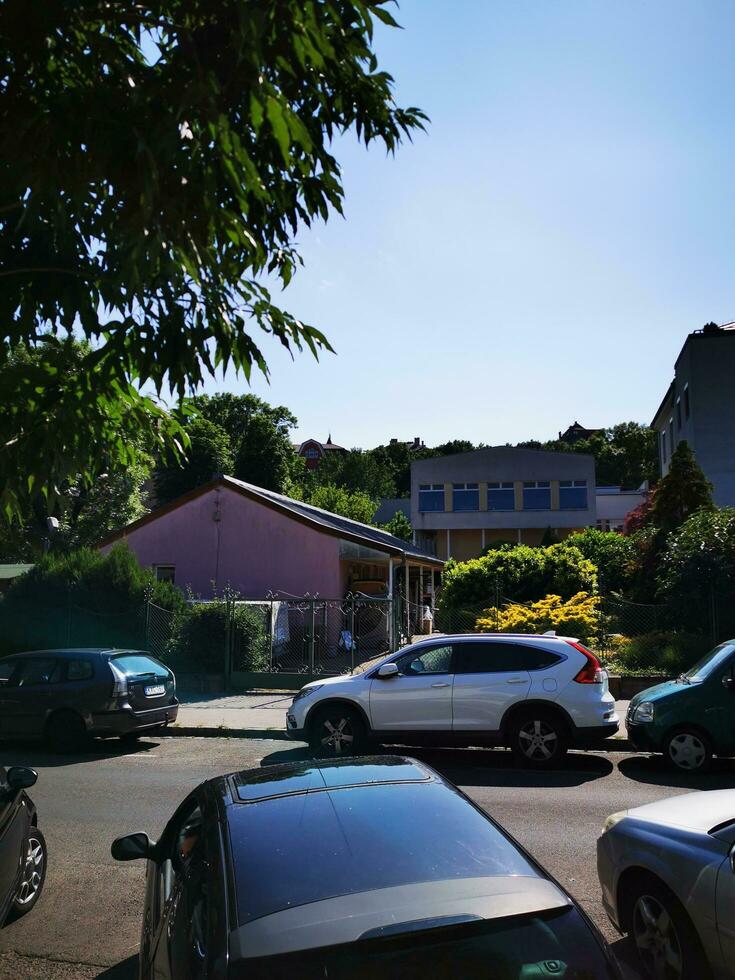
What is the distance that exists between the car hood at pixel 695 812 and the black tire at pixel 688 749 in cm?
510

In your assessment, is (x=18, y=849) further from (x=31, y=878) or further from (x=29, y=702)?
(x=29, y=702)

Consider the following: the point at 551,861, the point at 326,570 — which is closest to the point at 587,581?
the point at 326,570

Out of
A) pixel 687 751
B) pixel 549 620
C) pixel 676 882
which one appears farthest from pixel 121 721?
pixel 549 620

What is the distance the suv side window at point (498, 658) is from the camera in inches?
401

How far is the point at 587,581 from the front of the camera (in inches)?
849

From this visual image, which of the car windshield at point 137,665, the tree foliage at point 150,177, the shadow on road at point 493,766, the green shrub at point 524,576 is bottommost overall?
the shadow on road at point 493,766

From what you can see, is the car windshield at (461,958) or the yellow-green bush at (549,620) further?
the yellow-green bush at (549,620)

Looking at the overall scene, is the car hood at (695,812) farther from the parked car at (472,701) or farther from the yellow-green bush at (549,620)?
the yellow-green bush at (549,620)

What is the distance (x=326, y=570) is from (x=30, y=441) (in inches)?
727

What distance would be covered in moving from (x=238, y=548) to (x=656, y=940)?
20.4m

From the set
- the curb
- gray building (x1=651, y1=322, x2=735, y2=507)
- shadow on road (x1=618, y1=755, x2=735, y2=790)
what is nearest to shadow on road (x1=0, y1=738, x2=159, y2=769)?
the curb

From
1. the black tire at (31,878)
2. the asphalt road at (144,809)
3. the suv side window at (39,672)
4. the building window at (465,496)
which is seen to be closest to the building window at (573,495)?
the building window at (465,496)

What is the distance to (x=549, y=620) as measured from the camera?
17469mm

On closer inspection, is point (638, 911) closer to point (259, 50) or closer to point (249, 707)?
point (259, 50)
